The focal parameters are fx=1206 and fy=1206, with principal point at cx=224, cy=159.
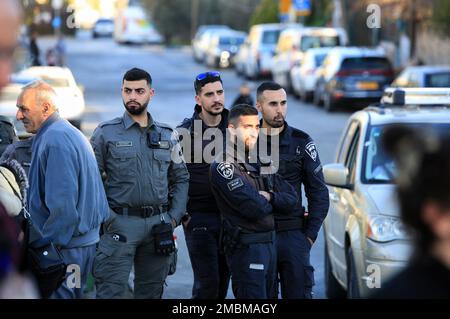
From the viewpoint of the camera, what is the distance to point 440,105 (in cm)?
975

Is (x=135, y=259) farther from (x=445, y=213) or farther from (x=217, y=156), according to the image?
(x=445, y=213)

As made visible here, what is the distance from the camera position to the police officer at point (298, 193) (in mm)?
7492

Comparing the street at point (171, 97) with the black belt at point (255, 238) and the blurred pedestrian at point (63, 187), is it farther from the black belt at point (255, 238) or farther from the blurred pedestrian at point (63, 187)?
the blurred pedestrian at point (63, 187)

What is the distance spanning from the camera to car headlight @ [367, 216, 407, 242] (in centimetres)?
805

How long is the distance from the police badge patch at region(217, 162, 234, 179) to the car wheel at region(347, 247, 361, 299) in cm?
156

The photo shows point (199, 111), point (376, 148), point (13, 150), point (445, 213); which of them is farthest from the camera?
point (376, 148)

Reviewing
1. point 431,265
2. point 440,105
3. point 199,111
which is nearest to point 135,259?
point 199,111

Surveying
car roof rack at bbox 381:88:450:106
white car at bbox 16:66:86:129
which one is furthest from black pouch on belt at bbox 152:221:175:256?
white car at bbox 16:66:86:129

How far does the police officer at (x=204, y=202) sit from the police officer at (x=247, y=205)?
706 mm

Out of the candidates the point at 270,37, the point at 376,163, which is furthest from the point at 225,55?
the point at 376,163

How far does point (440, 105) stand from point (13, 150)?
3807mm

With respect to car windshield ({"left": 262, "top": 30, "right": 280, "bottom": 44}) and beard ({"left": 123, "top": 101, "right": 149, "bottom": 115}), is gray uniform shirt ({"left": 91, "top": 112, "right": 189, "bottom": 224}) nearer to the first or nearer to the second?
beard ({"left": 123, "top": 101, "right": 149, "bottom": 115})

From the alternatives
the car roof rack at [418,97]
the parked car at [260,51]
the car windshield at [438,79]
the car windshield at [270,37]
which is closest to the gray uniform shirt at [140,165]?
the car roof rack at [418,97]
